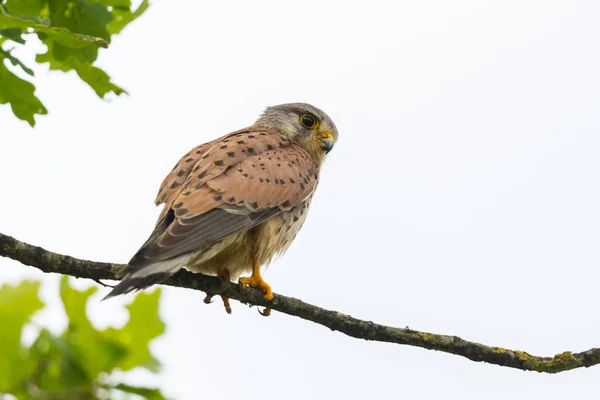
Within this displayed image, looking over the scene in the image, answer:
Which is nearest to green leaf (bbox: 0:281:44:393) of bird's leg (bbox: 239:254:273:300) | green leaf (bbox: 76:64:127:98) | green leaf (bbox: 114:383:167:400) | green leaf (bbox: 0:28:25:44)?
green leaf (bbox: 114:383:167:400)

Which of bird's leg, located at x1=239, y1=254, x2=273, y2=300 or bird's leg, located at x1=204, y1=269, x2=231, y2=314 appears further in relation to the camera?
bird's leg, located at x1=204, y1=269, x2=231, y2=314

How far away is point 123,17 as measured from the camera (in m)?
4.26

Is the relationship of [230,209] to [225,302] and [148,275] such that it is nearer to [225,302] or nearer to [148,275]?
[225,302]

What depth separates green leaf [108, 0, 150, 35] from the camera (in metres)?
4.25

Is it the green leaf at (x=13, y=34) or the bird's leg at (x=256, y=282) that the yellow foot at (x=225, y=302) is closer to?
the bird's leg at (x=256, y=282)

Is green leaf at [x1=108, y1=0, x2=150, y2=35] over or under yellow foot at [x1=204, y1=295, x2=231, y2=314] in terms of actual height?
over

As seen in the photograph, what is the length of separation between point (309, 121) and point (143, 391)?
4.78 m

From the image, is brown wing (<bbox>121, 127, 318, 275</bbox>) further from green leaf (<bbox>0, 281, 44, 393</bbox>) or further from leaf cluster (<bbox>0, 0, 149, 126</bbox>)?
green leaf (<bbox>0, 281, 44, 393</bbox>)

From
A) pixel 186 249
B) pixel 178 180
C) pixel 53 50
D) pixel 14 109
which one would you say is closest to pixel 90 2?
pixel 53 50

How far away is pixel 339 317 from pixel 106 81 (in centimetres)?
Answer: 151

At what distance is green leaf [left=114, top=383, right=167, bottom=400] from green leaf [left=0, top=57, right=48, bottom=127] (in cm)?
181

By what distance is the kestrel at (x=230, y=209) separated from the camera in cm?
440

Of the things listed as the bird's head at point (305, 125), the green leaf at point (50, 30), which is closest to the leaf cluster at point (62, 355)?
the green leaf at point (50, 30)

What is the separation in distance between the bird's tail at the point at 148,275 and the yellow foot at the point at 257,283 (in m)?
0.53
